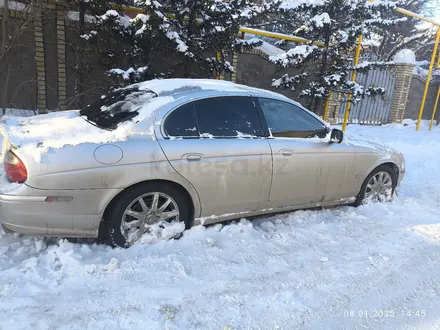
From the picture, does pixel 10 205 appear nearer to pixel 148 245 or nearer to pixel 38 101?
pixel 148 245

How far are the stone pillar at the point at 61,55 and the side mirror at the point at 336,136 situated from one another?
17.9ft

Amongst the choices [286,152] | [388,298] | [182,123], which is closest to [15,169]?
[182,123]

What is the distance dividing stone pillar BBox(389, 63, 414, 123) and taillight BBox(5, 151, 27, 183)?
12377 millimetres

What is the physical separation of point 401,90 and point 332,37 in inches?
231

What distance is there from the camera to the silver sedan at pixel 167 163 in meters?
2.79

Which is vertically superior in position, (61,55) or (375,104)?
(61,55)

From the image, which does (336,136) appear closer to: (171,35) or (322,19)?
(171,35)

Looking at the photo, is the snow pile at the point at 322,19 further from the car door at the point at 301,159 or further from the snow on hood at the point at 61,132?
the snow on hood at the point at 61,132

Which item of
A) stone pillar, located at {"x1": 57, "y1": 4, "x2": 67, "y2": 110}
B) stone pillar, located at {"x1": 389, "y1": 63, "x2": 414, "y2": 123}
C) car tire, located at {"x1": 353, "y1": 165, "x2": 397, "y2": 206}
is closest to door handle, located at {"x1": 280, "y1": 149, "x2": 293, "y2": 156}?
car tire, located at {"x1": 353, "y1": 165, "x2": 397, "y2": 206}

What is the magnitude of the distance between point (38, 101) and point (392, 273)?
6.89 m

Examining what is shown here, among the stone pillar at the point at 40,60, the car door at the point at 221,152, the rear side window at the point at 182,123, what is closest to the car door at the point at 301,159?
the car door at the point at 221,152

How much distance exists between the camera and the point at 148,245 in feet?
10.5

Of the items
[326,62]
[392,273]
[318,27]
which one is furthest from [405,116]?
[392,273]

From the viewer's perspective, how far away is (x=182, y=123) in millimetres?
3299
